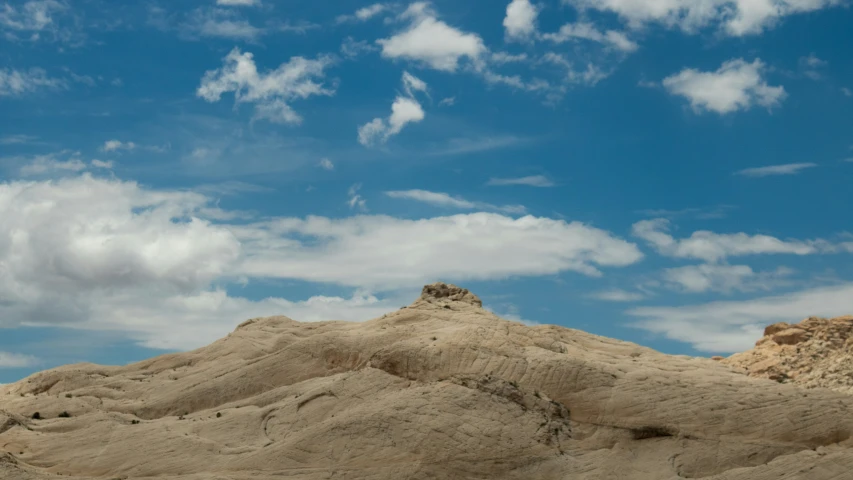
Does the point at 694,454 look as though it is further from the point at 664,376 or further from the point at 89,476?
the point at 89,476

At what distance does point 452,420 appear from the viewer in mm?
44344

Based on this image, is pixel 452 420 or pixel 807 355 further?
pixel 807 355

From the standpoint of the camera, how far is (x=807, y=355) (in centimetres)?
5453

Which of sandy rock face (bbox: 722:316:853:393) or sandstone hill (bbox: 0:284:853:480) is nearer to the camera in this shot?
sandstone hill (bbox: 0:284:853:480)

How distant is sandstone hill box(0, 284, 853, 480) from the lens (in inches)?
1710

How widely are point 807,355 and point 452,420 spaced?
70.6 feet

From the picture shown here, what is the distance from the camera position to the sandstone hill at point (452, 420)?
4344cm

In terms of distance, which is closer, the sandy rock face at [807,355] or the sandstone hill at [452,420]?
the sandstone hill at [452,420]

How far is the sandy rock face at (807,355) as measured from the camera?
5147 centimetres

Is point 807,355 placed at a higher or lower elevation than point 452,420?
higher

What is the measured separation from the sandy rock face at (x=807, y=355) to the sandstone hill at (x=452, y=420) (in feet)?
9.92

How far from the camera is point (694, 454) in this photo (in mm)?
44000

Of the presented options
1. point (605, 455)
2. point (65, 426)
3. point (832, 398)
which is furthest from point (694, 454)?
point (65, 426)

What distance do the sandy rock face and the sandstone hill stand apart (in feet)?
9.92
